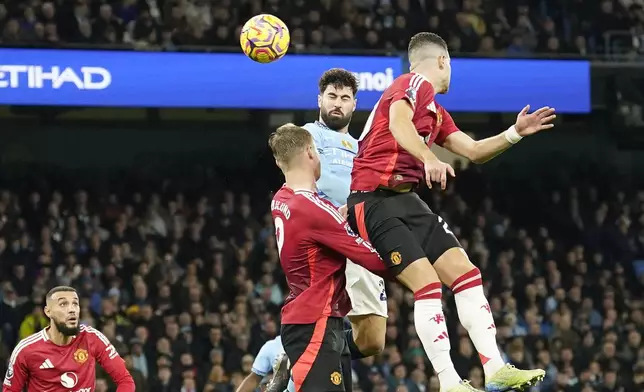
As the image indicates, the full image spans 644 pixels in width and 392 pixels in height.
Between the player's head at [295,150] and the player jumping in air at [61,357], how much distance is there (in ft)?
10.8

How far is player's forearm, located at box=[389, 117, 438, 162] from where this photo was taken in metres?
6.58

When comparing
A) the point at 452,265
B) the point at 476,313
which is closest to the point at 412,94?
the point at 452,265

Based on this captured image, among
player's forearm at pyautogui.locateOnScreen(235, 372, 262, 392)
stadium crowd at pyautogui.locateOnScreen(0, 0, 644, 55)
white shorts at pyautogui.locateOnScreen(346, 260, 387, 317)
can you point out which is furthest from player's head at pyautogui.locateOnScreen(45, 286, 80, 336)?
stadium crowd at pyautogui.locateOnScreen(0, 0, 644, 55)

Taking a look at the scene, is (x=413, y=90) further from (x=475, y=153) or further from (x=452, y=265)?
(x=452, y=265)

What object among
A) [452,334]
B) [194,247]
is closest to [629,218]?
[452,334]

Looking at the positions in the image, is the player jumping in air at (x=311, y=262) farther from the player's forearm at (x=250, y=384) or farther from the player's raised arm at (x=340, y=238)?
the player's forearm at (x=250, y=384)

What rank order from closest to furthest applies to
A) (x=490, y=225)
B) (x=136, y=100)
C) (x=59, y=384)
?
(x=59, y=384)
(x=136, y=100)
(x=490, y=225)

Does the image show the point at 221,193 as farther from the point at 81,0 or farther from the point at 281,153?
the point at 281,153

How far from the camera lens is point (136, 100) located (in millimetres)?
17172

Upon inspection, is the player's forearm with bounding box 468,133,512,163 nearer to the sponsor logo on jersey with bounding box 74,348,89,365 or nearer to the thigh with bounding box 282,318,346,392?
the thigh with bounding box 282,318,346,392

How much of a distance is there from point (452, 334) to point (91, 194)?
631cm

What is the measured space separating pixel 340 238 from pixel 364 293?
4.98 ft

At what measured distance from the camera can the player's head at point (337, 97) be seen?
322 inches

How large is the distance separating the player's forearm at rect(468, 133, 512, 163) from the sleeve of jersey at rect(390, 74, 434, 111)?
1.47 feet
